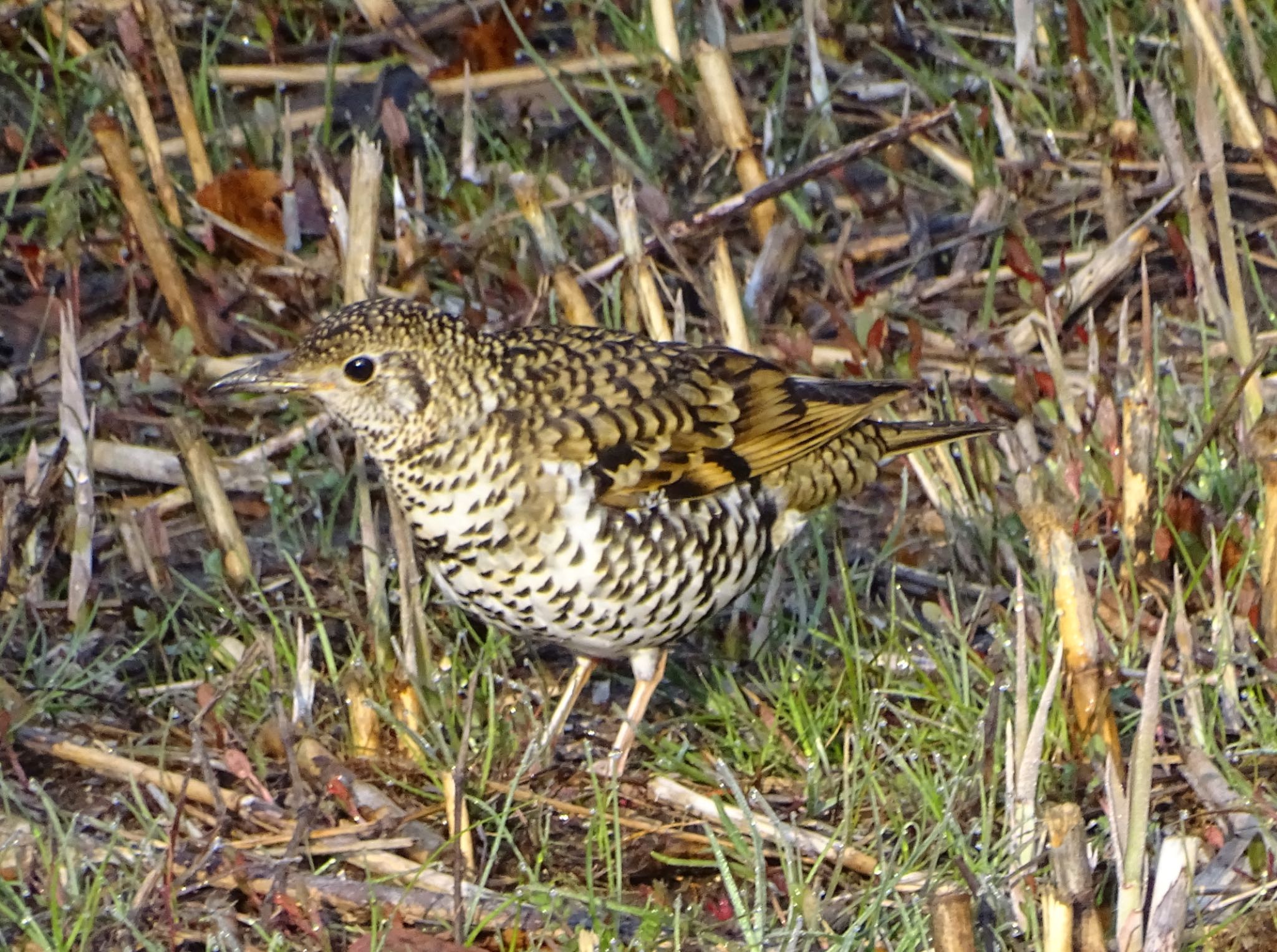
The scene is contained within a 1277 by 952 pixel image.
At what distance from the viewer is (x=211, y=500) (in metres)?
4.20

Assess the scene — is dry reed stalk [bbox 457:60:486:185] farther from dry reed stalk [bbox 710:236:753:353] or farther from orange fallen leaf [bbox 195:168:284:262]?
dry reed stalk [bbox 710:236:753:353]

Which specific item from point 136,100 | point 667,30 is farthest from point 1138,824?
point 136,100

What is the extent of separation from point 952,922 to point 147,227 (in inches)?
Answer: 130

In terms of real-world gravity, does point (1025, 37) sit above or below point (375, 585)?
A: above

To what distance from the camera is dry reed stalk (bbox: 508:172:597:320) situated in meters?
4.36

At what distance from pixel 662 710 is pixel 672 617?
19.9 inches

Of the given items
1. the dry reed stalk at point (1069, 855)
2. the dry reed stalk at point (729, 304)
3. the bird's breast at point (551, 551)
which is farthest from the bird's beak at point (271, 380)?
the dry reed stalk at point (1069, 855)

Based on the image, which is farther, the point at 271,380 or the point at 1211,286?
the point at 1211,286

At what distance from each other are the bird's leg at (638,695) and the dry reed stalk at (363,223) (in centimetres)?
98

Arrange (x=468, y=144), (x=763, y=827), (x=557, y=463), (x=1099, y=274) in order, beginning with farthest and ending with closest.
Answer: (x=468, y=144)
(x=1099, y=274)
(x=557, y=463)
(x=763, y=827)

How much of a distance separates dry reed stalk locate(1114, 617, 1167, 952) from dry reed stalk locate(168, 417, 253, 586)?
2208 millimetres

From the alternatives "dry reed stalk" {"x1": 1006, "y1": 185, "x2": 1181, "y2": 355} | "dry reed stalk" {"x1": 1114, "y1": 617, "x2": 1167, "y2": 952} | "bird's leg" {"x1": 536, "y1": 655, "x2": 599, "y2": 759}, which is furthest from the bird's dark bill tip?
"dry reed stalk" {"x1": 1006, "y1": 185, "x2": 1181, "y2": 355}

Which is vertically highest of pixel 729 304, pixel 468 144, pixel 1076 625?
pixel 468 144

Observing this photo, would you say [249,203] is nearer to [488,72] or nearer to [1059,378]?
[488,72]
